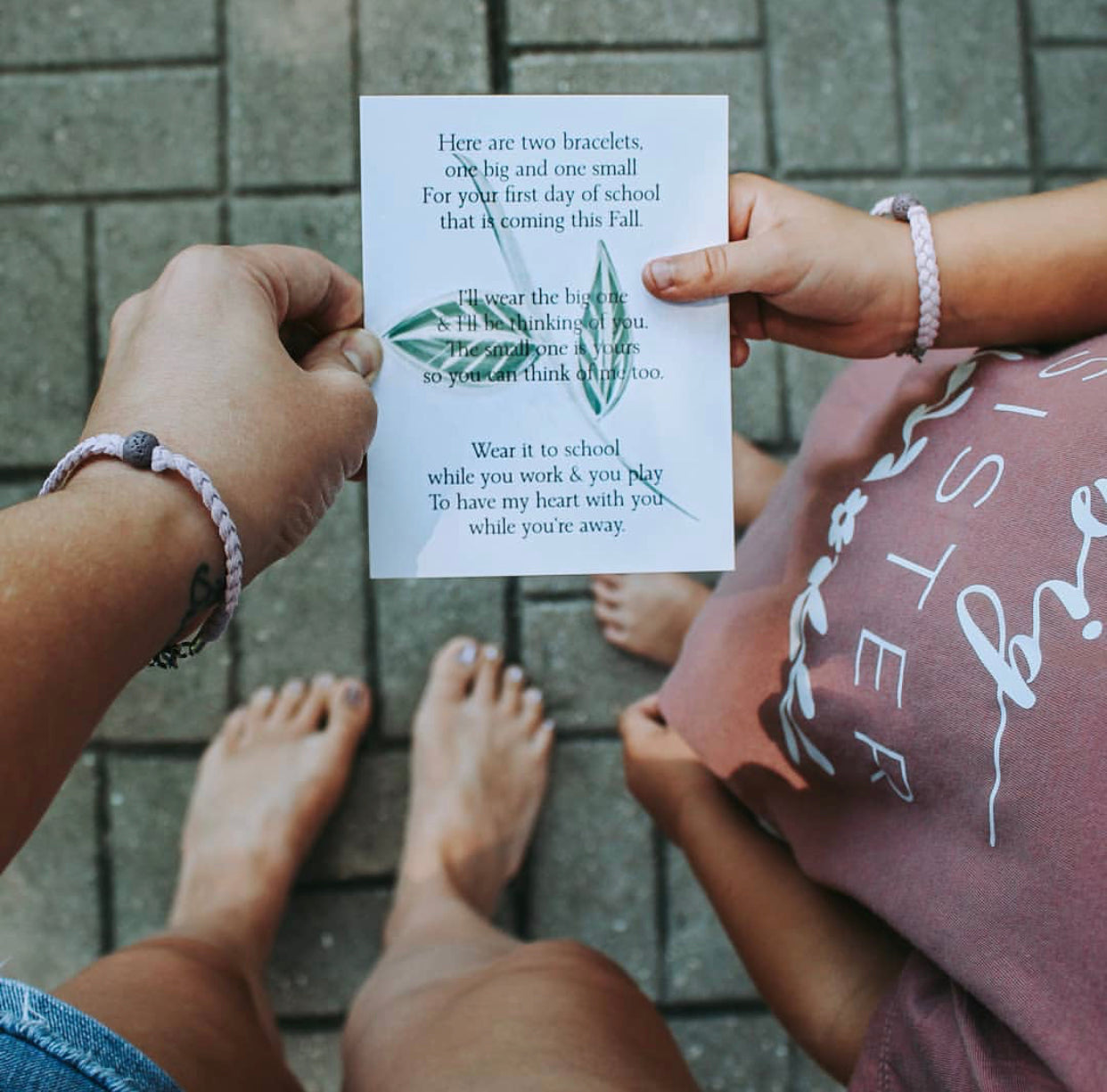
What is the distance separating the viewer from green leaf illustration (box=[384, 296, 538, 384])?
75 cm

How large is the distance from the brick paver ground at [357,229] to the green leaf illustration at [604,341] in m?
0.65

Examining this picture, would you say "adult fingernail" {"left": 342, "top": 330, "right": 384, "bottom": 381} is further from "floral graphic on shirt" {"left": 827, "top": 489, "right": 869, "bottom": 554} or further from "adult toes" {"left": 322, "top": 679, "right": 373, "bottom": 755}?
"adult toes" {"left": 322, "top": 679, "right": 373, "bottom": 755}

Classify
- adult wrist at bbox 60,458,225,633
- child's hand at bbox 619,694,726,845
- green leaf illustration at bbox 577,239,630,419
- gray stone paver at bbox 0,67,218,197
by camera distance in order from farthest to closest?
1. gray stone paver at bbox 0,67,218,197
2. child's hand at bbox 619,694,726,845
3. green leaf illustration at bbox 577,239,630,419
4. adult wrist at bbox 60,458,225,633

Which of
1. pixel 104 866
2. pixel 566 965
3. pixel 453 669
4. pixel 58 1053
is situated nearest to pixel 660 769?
pixel 566 965

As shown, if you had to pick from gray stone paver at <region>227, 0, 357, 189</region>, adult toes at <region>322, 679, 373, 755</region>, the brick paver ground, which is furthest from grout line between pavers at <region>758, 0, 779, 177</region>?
adult toes at <region>322, 679, 373, 755</region>

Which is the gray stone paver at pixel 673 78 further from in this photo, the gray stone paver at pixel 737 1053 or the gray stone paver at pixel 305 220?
the gray stone paver at pixel 737 1053

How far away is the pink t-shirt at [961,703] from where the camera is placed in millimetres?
626

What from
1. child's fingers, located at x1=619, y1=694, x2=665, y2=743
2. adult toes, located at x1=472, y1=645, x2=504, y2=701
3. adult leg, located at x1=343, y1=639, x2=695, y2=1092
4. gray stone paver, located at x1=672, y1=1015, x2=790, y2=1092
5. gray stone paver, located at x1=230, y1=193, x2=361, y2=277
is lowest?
gray stone paver, located at x1=672, y1=1015, x2=790, y2=1092

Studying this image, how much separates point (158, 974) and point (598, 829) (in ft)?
2.04

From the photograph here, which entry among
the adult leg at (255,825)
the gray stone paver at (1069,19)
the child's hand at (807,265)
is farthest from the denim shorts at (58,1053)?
the gray stone paver at (1069,19)

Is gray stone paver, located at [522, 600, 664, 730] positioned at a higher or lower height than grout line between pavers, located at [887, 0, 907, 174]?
lower

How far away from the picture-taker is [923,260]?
2.53 ft

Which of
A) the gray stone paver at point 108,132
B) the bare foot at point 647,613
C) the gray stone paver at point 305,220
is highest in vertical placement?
the gray stone paver at point 108,132

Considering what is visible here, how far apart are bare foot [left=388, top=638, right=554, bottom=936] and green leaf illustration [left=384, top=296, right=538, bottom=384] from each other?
0.69 metres
